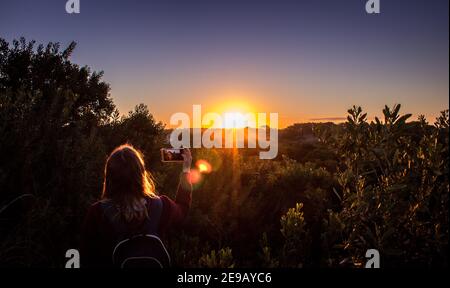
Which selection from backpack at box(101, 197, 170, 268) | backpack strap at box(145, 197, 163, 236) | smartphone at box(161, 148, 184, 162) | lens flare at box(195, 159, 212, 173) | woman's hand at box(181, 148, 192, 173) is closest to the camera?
backpack at box(101, 197, 170, 268)

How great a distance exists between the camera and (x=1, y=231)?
173 inches

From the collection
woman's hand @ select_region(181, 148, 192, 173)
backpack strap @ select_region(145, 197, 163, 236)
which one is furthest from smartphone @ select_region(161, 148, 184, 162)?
backpack strap @ select_region(145, 197, 163, 236)

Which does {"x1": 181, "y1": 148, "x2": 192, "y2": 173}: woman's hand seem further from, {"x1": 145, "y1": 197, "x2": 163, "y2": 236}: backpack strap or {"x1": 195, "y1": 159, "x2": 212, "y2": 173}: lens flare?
{"x1": 195, "y1": 159, "x2": 212, "y2": 173}: lens flare

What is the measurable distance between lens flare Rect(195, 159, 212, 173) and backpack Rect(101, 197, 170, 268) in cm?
A: 394

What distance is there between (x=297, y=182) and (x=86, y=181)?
162 inches

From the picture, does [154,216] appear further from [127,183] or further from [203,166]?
[203,166]

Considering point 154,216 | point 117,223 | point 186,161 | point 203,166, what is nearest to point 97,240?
point 117,223

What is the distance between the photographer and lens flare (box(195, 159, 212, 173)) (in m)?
6.67

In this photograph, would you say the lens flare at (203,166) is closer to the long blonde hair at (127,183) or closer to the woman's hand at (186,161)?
the woman's hand at (186,161)

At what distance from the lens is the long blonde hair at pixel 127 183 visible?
2.69m

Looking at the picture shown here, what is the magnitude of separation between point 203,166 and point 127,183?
3.88m

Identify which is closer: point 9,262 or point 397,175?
point 397,175

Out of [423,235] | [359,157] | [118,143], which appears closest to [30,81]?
[118,143]
